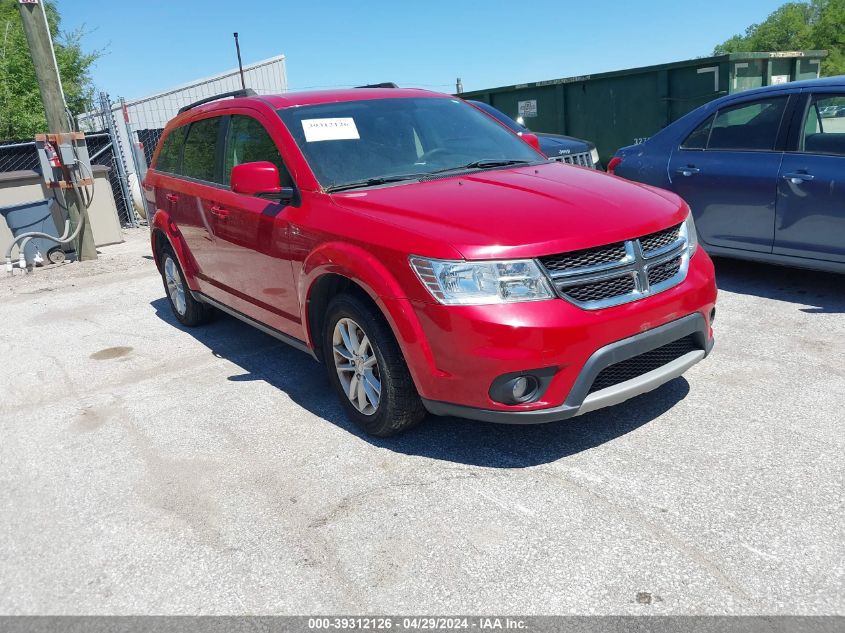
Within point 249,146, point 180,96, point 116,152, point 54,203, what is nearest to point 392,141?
point 249,146

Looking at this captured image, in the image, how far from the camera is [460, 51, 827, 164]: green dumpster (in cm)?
1040

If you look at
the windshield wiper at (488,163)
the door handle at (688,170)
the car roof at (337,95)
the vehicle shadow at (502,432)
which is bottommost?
the vehicle shadow at (502,432)

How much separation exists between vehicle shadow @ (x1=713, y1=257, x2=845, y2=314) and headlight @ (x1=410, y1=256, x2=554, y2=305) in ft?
10.5

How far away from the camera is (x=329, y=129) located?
4219 mm

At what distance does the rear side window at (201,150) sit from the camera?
204 inches

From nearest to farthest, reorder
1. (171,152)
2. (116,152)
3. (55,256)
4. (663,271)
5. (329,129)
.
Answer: (663,271), (329,129), (171,152), (55,256), (116,152)

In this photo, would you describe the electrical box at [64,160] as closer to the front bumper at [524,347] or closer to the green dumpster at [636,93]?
the green dumpster at [636,93]

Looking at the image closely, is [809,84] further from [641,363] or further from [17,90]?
[17,90]

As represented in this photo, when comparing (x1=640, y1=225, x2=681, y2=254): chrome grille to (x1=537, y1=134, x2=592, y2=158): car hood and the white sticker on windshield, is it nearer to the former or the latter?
the white sticker on windshield

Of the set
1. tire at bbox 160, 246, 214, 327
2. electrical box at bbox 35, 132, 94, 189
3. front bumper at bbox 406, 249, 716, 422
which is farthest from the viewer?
electrical box at bbox 35, 132, 94, 189

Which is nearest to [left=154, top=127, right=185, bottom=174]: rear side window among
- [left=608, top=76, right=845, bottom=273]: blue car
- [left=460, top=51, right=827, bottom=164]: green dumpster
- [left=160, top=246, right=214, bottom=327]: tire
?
[left=160, top=246, right=214, bottom=327]: tire

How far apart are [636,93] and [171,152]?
26.5 ft

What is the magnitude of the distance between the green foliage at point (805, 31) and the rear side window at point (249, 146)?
77.8 metres

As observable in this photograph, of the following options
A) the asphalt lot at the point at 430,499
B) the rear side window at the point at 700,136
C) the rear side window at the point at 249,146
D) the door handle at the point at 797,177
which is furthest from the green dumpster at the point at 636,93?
the rear side window at the point at 249,146
